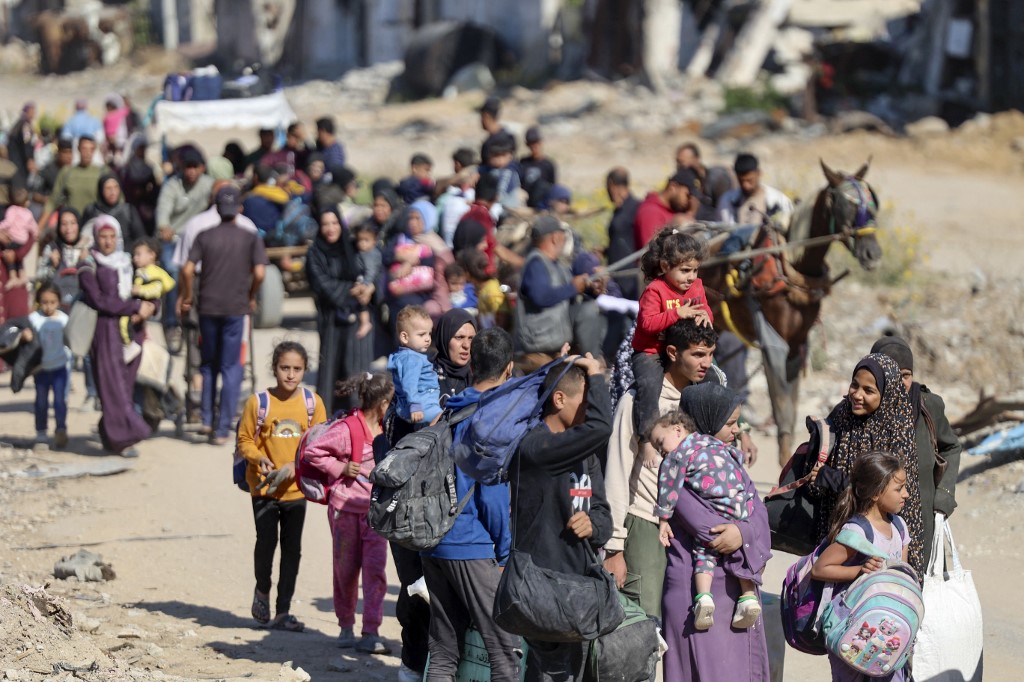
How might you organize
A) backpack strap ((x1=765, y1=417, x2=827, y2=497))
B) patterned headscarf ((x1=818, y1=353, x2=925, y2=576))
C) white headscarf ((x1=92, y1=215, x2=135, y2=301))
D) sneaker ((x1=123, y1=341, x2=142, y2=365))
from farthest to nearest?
sneaker ((x1=123, y1=341, x2=142, y2=365))
white headscarf ((x1=92, y1=215, x2=135, y2=301))
backpack strap ((x1=765, y1=417, x2=827, y2=497))
patterned headscarf ((x1=818, y1=353, x2=925, y2=576))

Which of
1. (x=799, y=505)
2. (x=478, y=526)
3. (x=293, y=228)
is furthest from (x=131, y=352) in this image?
(x=799, y=505)

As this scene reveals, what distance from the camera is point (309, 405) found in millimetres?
7762

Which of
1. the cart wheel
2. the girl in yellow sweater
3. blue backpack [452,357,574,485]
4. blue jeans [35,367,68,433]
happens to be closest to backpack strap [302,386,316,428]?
the girl in yellow sweater

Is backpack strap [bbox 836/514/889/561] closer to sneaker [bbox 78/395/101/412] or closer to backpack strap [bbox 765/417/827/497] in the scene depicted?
backpack strap [bbox 765/417/827/497]

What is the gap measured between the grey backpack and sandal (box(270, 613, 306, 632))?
7.80 ft

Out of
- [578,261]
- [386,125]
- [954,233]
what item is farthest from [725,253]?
[386,125]

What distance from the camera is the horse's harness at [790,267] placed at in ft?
34.6

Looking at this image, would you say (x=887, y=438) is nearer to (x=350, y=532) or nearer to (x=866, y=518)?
(x=866, y=518)

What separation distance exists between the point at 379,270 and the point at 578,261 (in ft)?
5.80

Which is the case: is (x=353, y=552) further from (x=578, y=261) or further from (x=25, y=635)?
(x=578, y=261)

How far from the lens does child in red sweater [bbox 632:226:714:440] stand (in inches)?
270

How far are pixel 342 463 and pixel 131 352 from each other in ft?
15.6

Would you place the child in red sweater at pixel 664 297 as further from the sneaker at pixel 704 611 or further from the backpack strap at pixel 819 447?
the sneaker at pixel 704 611

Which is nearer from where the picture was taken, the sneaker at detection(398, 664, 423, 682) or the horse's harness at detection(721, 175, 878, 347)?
the sneaker at detection(398, 664, 423, 682)
